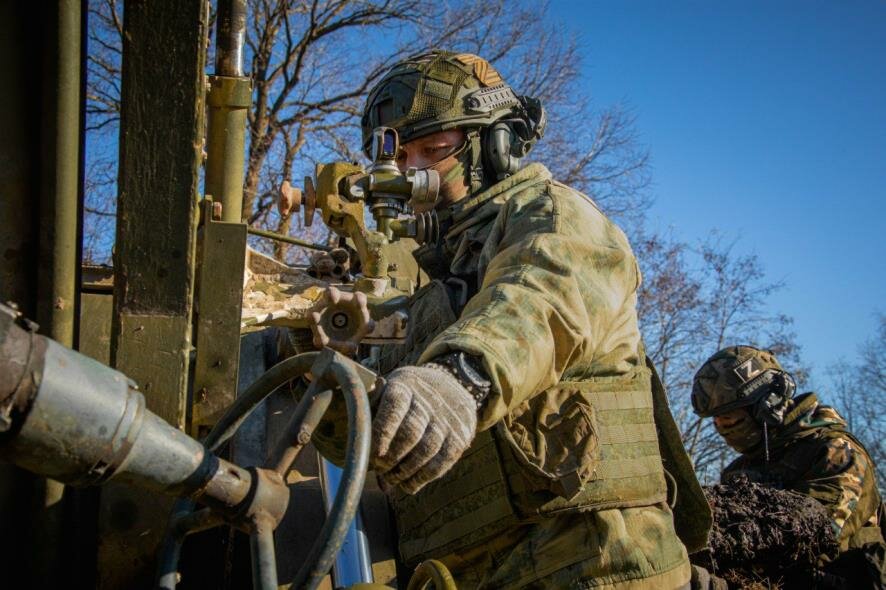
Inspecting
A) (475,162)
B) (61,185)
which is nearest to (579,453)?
(475,162)

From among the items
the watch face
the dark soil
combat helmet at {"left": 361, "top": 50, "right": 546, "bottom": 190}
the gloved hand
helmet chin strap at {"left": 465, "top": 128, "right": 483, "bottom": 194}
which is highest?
combat helmet at {"left": 361, "top": 50, "right": 546, "bottom": 190}

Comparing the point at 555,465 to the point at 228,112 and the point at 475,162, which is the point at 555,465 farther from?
the point at 228,112

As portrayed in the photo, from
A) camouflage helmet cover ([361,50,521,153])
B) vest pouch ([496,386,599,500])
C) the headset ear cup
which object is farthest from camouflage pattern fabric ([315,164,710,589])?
camouflage helmet cover ([361,50,521,153])

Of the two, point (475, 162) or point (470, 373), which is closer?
point (470, 373)

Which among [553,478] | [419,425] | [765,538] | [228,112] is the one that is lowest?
[765,538]

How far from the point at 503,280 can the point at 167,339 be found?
0.90 meters

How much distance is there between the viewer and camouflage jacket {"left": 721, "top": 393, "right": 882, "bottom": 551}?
8.08 metres

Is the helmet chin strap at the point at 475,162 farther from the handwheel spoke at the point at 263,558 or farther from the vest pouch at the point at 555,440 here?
the handwheel spoke at the point at 263,558

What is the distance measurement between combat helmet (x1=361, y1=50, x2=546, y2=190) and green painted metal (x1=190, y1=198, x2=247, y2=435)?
1602 millimetres

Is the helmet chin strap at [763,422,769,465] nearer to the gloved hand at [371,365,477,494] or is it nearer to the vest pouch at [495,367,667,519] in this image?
the vest pouch at [495,367,667,519]

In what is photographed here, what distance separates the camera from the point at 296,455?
7.43 feet

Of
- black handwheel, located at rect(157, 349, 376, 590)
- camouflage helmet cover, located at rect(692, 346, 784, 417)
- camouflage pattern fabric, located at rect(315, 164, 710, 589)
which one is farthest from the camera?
camouflage helmet cover, located at rect(692, 346, 784, 417)

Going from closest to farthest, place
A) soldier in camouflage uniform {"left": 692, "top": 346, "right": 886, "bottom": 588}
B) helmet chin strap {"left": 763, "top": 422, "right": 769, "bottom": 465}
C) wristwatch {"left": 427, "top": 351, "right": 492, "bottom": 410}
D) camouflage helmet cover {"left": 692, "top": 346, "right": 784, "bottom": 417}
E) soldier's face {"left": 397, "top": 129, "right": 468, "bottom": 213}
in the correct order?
wristwatch {"left": 427, "top": 351, "right": 492, "bottom": 410}, soldier's face {"left": 397, "top": 129, "right": 468, "bottom": 213}, soldier in camouflage uniform {"left": 692, "top": 346, "right": 886, "bottom": 588}, helmet chin strap {"left": 763, "top": 422, "right": 769, "bottom": 465}, camouflage helmet cover {"left": 692, "top": 346, "right": 784, "bottom": 417}

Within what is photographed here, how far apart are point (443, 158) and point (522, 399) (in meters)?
1.99
